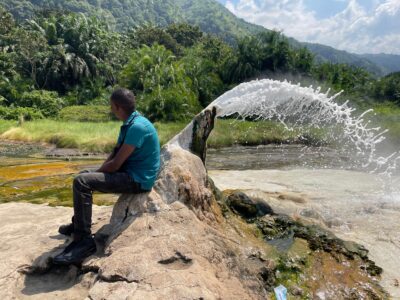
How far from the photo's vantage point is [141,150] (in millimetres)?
4766

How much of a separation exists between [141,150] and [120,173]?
13.8 inches

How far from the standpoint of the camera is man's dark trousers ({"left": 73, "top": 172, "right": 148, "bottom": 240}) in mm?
4699

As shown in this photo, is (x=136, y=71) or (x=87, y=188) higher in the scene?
(x=87, y=188)

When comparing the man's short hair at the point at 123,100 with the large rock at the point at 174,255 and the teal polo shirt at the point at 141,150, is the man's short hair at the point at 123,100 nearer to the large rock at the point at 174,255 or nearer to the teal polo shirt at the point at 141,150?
the teal polo shirt at the point at 141,150

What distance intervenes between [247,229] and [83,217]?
8.97ft

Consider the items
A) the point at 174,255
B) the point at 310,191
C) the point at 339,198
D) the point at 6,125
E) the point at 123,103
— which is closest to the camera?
the point at 174,255

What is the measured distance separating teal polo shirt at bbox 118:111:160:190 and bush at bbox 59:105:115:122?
34084mm

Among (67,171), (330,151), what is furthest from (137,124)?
(330,151)

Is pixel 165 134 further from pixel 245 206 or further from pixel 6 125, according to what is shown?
pixel 245 206

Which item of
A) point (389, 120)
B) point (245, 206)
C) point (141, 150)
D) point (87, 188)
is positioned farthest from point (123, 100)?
point (389, 120)

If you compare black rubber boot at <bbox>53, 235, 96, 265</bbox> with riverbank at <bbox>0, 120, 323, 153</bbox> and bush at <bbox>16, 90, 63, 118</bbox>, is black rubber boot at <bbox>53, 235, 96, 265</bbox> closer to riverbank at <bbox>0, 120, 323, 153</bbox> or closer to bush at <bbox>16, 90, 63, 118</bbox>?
riverbank at <bbox>0, 120, 323, 153</bbox>

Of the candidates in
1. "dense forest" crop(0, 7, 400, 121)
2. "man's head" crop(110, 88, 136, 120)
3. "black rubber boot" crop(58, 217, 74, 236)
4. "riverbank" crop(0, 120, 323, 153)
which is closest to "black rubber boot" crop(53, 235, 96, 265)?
"black rubber boot" crop(58, 217, 74, 236)

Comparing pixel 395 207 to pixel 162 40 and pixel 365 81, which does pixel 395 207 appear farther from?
pixel 162 40

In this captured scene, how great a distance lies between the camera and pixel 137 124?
4641mm
